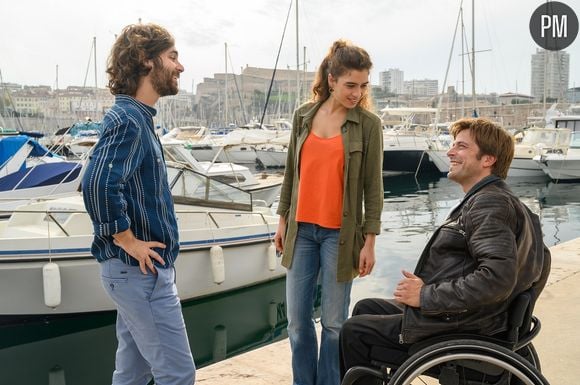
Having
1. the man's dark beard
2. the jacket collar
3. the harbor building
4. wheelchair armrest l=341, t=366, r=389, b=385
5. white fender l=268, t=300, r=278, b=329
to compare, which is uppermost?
the harbor building

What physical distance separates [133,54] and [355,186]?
3.84 ft

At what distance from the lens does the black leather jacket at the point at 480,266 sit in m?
1.97

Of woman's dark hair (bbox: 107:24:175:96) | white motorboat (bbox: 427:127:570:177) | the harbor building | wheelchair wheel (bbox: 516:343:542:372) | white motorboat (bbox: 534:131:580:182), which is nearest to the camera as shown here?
woman's dark hair (bbox: 107:24:175:96)

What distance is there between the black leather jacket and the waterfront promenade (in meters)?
1.33

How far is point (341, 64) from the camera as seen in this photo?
2664mm

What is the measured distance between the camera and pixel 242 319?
7359 millimetres

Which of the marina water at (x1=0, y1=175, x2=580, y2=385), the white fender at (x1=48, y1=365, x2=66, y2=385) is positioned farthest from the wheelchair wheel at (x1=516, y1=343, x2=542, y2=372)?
the white fender at (x1=48, y1=365, x2=66, y2=385)

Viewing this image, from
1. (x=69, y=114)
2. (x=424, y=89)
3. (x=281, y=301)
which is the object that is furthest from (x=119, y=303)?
(x=424, y=89)

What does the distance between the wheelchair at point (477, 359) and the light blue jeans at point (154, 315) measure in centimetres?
68

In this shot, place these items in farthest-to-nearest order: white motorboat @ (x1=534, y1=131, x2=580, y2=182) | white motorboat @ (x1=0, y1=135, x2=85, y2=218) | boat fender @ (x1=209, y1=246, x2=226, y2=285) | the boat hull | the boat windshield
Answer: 1. white motorboat @ (x1=534, y1=131, x2=580, y2=182)
2. white motorboat @ (x1=0, y1=135, x2=85, y2=218)
3. the boat windshield
4. boat fender @ (x1=209, y1=246, x2=226, y2=285)
5. the boat hull

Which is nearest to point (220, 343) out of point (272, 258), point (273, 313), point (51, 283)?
point (273, 313)

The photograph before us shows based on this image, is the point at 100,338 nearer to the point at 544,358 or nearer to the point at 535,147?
the point at 544,358

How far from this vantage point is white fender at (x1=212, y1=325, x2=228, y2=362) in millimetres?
6289

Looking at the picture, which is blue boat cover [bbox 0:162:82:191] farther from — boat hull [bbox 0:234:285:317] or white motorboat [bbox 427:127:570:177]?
white motorboat [bbox 427:127:570:177]
